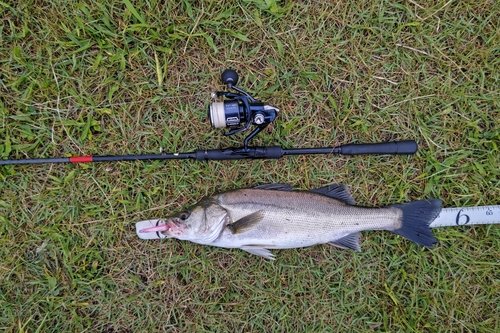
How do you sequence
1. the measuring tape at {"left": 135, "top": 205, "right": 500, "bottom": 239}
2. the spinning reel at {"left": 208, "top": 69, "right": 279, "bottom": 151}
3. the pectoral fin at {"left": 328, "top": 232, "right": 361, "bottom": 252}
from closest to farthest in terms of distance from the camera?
the spinning reel at {"left": 208, "top": 69, "right": 279, "bottom": 151}
the pectoral fin at {"left": 328, "top": 232, "right": 361, "bottom": 252}
the measuring tape at {"left": 135, "top": 205, "right": 500, "bottom": 239}

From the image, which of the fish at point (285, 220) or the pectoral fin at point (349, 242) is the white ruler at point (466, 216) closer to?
the fish at point (285, 220)

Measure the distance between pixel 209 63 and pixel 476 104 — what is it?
257cm

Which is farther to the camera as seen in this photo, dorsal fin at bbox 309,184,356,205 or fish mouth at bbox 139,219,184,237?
dorsal fin at bbox 309,184,356,205

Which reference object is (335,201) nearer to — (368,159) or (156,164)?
(368,159)

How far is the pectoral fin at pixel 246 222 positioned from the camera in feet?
9.49

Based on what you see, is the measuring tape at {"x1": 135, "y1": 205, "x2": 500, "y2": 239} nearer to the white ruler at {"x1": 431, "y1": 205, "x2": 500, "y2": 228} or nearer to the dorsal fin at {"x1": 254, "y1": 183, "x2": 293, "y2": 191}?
the white ruler at {"x1": 431, "y1": 205, "x2": 500, "y2": 228}

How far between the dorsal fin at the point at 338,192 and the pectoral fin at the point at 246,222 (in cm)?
58

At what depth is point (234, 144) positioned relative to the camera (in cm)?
326

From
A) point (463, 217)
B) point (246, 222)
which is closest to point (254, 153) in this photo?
point (246, 222)

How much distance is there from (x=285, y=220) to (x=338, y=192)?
1.89 ft

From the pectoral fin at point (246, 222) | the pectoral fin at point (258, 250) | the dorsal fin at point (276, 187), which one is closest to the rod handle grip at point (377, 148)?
the dorsal fin at point (276, 187)

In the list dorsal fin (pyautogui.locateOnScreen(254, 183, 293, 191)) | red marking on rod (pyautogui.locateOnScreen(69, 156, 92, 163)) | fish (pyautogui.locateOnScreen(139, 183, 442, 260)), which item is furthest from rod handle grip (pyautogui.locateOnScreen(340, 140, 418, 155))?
red marking on rod (pyautogui.locateOnScreen(69, 156, 92, 163))

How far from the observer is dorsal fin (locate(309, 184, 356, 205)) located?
10.3ft

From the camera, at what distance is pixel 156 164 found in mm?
3256
